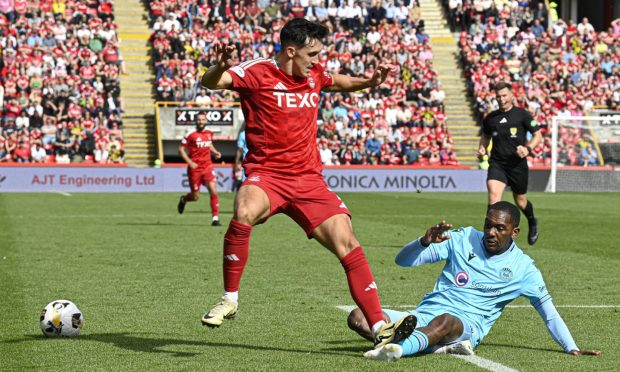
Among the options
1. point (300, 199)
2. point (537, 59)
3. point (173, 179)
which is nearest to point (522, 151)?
point (300, 199)

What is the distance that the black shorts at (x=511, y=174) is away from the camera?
15586mm

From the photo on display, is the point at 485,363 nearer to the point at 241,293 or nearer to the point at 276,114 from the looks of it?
the point at 276,114

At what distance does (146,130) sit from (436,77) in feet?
36.3

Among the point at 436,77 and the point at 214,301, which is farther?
the point at 436,77

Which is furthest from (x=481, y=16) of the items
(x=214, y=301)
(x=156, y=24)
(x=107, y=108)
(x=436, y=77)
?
(x=214, y=301)

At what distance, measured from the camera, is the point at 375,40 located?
134 ft

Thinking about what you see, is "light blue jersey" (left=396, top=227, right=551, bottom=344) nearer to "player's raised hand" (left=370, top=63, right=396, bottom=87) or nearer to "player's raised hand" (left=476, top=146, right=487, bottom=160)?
"player's raised hand" (left=370, top=63, right=396, bottom=87)

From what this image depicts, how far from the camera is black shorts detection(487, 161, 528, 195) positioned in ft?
51.1

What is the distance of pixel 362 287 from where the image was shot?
286 inches

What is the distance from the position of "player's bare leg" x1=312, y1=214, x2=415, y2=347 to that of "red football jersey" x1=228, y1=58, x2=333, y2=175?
48 centimetres

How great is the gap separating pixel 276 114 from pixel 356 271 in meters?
1.25

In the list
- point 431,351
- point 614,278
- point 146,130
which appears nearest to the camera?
point 431,351

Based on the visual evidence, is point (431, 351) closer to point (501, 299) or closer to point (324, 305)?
point (501, 299)

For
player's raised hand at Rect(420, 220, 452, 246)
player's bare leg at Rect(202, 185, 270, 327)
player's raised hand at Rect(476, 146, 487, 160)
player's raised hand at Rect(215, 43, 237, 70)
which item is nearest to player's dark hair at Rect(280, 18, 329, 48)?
player's raised hand at Rect(215, 43, 237, 70)
